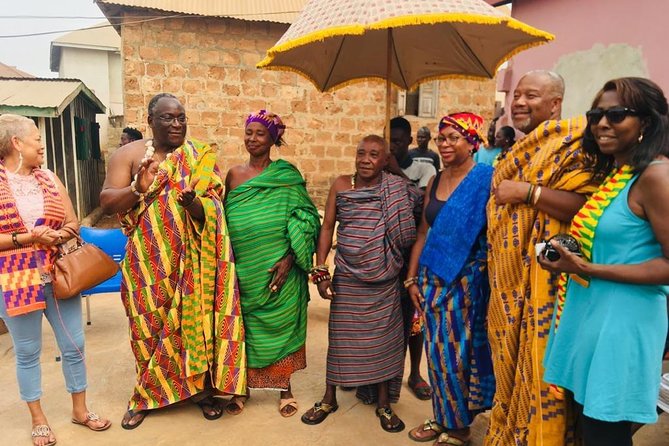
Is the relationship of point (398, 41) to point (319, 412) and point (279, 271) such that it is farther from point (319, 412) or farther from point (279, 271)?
point (319, 412)

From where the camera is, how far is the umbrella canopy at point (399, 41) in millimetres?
2186

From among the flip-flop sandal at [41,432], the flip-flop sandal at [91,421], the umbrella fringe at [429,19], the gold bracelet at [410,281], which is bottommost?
the flip-flop sandal at [91,421]

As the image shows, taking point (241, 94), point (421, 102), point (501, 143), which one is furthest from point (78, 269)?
point (421, 102)

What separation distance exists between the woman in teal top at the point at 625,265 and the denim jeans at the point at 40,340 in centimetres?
253

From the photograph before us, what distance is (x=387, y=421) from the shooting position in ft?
9.50

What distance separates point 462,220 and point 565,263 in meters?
0.75

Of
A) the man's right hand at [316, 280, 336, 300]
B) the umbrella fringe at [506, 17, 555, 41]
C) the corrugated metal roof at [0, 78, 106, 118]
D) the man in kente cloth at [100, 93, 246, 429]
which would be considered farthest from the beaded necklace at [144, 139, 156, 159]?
the corrugated metal roof at [0, 78, 106, 118]

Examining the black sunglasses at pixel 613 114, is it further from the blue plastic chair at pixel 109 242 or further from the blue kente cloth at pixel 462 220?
the blue plastic chair at pixel 109 242

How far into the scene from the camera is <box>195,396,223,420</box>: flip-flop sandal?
303 cm

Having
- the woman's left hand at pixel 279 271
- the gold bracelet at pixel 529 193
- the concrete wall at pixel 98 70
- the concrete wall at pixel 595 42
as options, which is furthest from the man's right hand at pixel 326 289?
the concrete wall at pixel 98 70

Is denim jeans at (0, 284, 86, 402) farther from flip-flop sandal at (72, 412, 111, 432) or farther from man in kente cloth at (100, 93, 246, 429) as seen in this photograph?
man in kente cloth at (100, 93, 246, 429)

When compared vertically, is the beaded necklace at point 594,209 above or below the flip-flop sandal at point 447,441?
above

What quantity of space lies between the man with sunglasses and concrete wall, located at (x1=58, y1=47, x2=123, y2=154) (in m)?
21.9

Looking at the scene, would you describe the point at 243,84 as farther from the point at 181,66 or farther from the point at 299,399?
the point at 299,399
